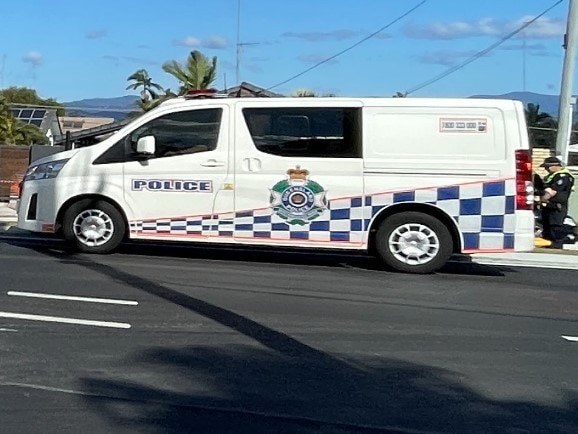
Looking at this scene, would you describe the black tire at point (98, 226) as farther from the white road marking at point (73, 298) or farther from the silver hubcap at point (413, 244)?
the silver hubcap at point (413, 244)

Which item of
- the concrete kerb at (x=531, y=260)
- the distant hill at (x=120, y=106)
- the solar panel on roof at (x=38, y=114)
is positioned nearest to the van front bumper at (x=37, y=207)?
the concrete kerb at (x=531, y=260)

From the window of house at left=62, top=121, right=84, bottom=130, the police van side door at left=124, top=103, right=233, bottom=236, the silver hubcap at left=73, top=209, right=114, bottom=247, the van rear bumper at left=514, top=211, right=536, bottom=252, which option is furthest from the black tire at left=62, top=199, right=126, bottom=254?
the window of house at left=62, top=121, right=84, bottom=130

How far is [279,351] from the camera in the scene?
7.02 m

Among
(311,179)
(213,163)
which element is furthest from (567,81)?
(213,163)

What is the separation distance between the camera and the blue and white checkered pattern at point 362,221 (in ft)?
36.9

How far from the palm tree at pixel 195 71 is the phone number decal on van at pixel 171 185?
76.9 feet

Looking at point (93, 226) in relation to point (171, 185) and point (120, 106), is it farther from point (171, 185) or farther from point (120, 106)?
point (120, 106)

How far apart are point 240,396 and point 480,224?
20.0 feet

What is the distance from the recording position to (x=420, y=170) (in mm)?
11328

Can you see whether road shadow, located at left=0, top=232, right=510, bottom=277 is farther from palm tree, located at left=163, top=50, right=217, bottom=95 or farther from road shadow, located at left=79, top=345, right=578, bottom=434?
palm tree, located at left=163, top=50, right=217, bottom=95

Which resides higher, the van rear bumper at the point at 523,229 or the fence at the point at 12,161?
the fence at the point at 12,161

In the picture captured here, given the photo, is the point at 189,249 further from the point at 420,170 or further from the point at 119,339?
the point at 119,339

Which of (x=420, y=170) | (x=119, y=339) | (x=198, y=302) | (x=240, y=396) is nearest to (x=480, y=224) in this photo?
(x=420, y=170)

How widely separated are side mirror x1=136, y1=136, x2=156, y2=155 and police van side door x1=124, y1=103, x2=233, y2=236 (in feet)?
0.52
